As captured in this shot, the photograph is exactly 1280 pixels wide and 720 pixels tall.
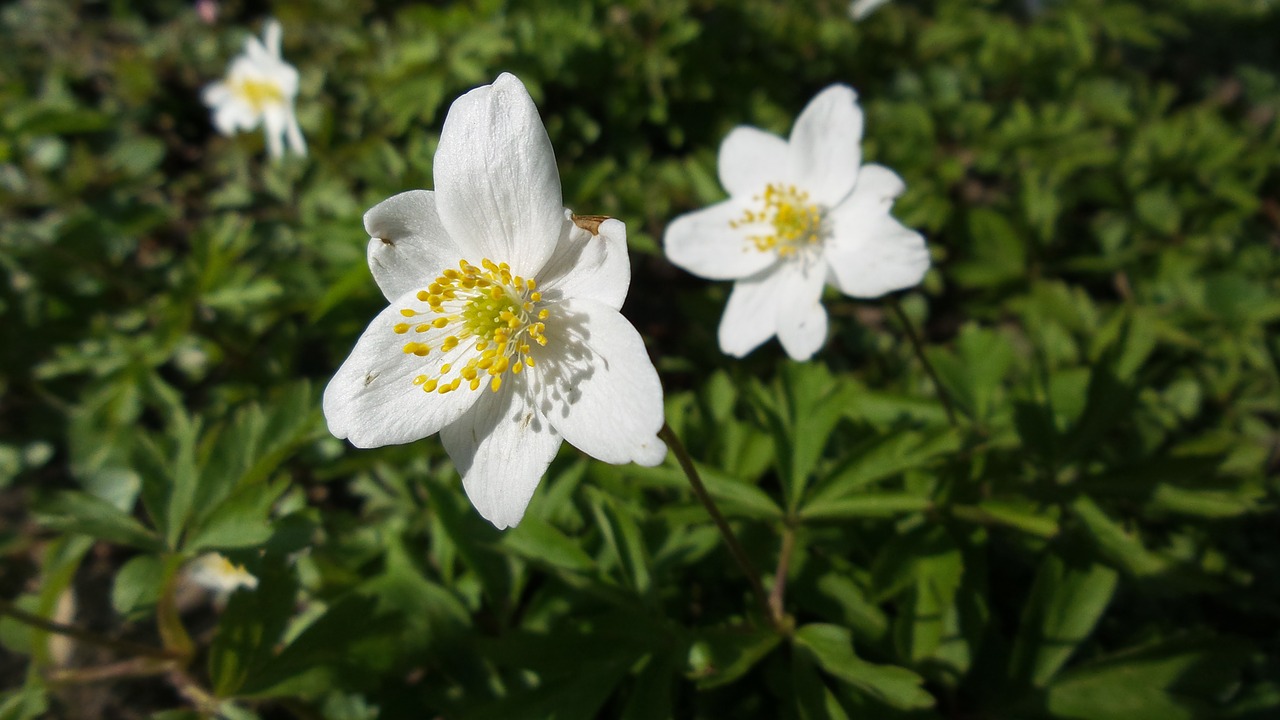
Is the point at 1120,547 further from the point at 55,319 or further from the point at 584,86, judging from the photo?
the point at 55,319

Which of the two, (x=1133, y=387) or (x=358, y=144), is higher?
(x=358, y=144)

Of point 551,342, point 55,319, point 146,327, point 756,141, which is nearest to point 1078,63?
point 756,141

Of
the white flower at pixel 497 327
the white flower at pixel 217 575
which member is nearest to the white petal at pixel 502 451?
the white flower at pixel 497 327

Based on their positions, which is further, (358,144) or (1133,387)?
(358,144)

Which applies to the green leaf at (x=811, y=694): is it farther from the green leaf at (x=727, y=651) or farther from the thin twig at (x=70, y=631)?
the thin twig at (x=70, y=631)

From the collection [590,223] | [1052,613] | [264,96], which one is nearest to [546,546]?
[590,223]

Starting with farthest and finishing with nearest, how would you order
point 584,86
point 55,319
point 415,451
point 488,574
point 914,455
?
point 584,86
point 55,319
point 415,451
point 488,574
point 914,455

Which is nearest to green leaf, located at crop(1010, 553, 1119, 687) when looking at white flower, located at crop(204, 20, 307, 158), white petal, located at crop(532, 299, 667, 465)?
white petal, located at crop(532, 299, 667, 465)
